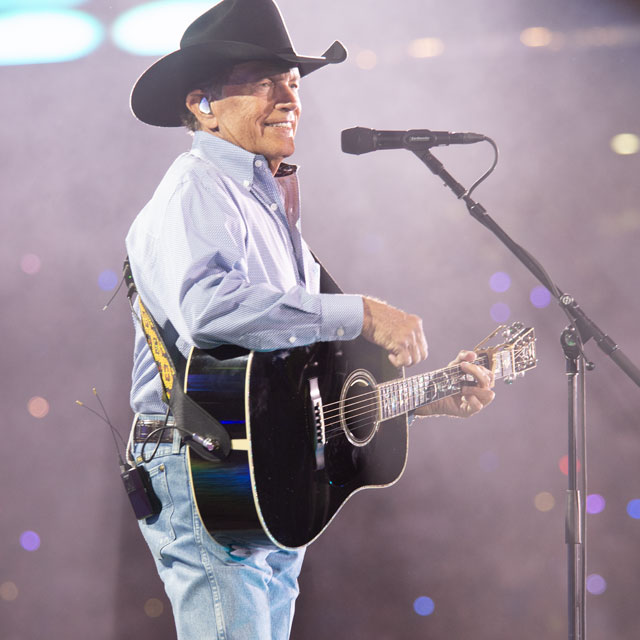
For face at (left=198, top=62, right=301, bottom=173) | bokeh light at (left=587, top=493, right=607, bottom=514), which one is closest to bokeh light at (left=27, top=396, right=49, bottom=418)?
face at (left=198, top=62, right=301, bottom=173)

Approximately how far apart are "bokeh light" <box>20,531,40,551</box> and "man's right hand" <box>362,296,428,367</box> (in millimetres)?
1837

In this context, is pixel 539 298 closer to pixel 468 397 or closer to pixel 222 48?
pixel 468 397

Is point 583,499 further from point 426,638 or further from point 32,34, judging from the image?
point 32,34

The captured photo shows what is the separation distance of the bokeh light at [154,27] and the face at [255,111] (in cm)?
119

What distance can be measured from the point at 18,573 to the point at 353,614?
1.32 meters

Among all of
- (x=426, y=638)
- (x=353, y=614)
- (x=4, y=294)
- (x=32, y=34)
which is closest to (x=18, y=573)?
(x=4, y=294)

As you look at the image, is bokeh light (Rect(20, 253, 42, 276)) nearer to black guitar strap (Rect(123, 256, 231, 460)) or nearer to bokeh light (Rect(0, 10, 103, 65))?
bokeh light (Rect(0, 10, 103, 65))

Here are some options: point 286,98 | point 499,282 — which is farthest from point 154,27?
point 499,282

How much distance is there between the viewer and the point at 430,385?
79.4 inches

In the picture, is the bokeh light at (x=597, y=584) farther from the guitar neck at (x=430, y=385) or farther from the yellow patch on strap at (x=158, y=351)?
the yellow patch on strap at (x=158, y=351)

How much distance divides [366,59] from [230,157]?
1.39 meters

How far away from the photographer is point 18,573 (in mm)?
2641

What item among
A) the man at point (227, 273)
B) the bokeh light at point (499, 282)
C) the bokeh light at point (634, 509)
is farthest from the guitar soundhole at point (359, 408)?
the bokeh light at point (634, 509)

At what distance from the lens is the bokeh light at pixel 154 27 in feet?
8.90
